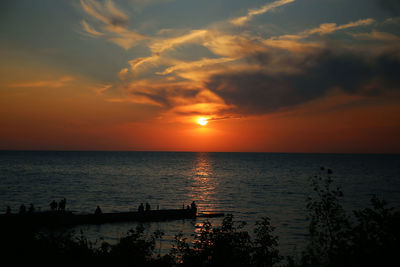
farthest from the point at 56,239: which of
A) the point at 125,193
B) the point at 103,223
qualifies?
the point at 125,193

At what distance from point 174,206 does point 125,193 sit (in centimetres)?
1964

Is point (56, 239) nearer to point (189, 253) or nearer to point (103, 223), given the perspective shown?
point (189, 253)

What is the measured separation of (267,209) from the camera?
55281 millimetres

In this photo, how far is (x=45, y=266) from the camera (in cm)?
1148

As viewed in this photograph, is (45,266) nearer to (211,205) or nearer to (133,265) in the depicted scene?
(133,265)

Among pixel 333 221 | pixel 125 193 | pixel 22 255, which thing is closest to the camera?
pixel 333 221

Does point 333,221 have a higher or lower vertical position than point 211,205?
higher

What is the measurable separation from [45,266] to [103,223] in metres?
31.5

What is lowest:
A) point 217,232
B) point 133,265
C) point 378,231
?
point 133,265

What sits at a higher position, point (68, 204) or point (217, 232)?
point (217, 232)

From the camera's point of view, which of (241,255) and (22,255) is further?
(241,255)

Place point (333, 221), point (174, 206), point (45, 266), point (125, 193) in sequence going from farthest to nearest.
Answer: point (125, 193) < point (174, 206) < point (45, 266) < point (333, 221)

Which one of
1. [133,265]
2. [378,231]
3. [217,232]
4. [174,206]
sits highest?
[378,231]

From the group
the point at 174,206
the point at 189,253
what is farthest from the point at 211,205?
the point at 189,253
